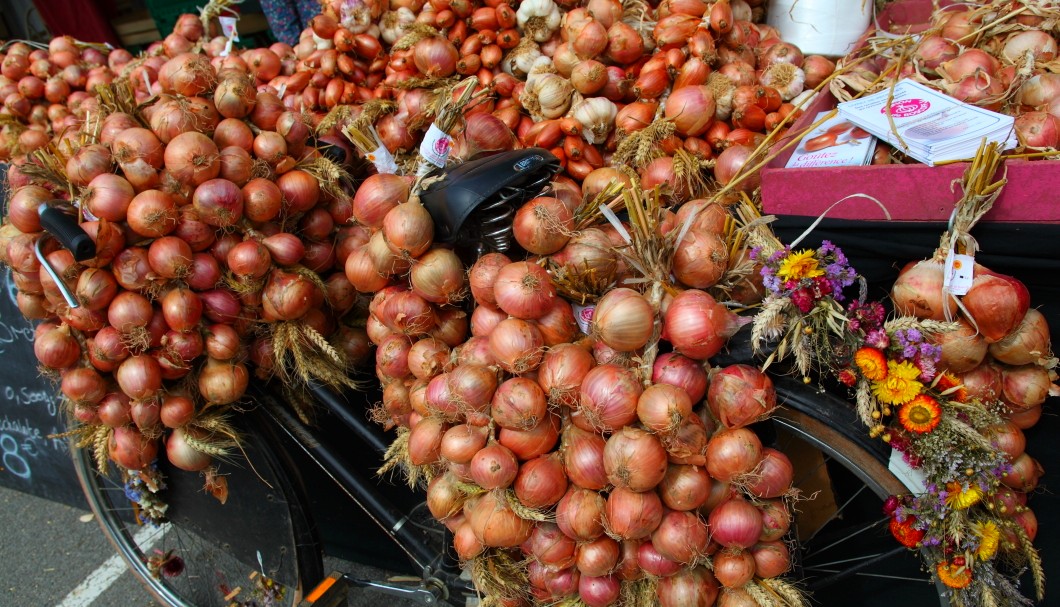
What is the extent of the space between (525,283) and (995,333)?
3.10 ft

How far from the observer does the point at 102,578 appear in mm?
2809

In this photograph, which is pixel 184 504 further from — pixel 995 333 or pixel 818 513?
pixel 995 333

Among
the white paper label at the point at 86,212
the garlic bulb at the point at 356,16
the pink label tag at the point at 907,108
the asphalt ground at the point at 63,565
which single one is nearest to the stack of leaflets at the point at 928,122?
the pink label tag at the point at 907,108

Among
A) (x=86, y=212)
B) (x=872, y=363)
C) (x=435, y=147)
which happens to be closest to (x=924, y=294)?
(x=872, y=363)

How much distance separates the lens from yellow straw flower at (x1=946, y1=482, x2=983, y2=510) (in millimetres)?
1225

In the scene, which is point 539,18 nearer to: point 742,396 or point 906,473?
point 742,396

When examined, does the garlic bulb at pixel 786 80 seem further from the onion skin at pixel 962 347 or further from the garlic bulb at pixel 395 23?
the garlic bulb at pixel 395 23

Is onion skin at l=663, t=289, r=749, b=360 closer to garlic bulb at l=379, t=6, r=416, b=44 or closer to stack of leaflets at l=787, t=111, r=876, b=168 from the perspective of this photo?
stack of leaflets at l=787, t=111, r=876, b=168

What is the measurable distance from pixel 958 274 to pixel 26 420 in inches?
143

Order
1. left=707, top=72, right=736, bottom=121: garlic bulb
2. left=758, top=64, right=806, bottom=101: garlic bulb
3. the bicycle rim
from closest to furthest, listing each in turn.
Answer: the bicycle rim < left=707, top=72, right=736, bottom=121: garlic bulb < left=758, top=64, right=806, bottom=101: garlic bulb

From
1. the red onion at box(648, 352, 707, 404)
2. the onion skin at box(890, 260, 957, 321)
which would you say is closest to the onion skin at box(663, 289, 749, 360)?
the red onion at box(648, 352, 707, 404)

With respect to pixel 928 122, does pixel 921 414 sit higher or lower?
lower

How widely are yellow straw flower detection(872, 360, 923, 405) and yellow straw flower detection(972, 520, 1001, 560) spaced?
304mm

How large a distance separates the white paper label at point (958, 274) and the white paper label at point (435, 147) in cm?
116
